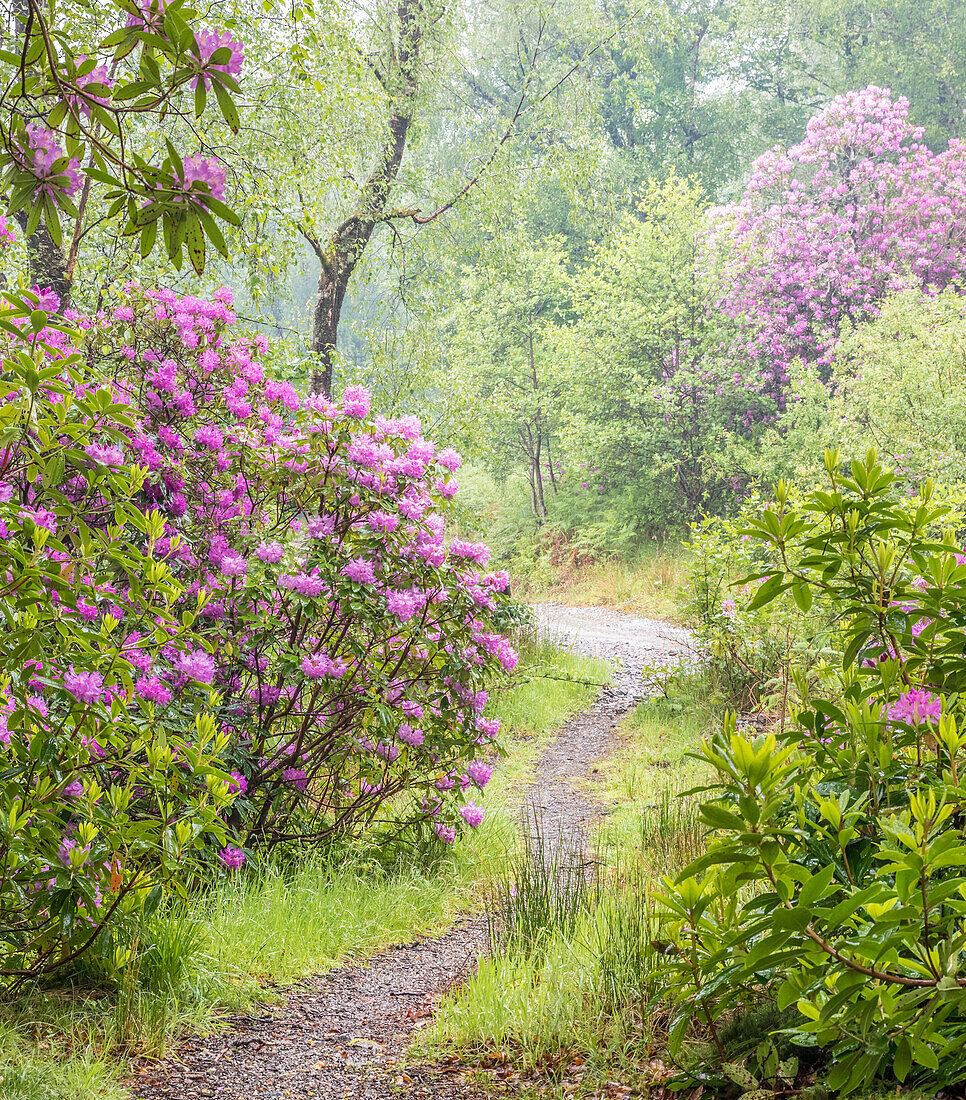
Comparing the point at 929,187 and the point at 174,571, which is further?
the point at 929,187

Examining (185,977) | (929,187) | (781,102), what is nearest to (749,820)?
(185,977)

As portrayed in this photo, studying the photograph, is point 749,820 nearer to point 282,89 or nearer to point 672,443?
point 282,89

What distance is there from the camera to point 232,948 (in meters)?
2.90

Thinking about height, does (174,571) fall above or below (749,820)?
above

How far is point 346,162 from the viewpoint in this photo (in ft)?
24.5

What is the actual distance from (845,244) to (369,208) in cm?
984

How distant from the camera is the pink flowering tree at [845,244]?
49.3ft

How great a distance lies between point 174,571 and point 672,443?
13.1m

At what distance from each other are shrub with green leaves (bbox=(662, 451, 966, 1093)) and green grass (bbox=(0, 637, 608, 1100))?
1.41 meters

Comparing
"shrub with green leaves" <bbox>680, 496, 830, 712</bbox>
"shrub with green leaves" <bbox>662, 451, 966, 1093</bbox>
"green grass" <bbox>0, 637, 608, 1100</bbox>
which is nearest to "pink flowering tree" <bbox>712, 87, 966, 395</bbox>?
"shrub with green leaves" <bbox>680, 496, 830, 712</bbox>

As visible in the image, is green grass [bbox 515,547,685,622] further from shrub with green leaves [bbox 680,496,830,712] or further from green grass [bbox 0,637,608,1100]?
green grass [bbox 0,637,608,1100]

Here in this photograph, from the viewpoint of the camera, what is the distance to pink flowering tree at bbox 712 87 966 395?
591 inches

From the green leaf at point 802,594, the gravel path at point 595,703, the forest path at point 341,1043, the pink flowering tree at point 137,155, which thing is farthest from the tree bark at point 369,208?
the pink flowering tree at point 137,155

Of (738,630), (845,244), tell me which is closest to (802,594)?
(738,630)
